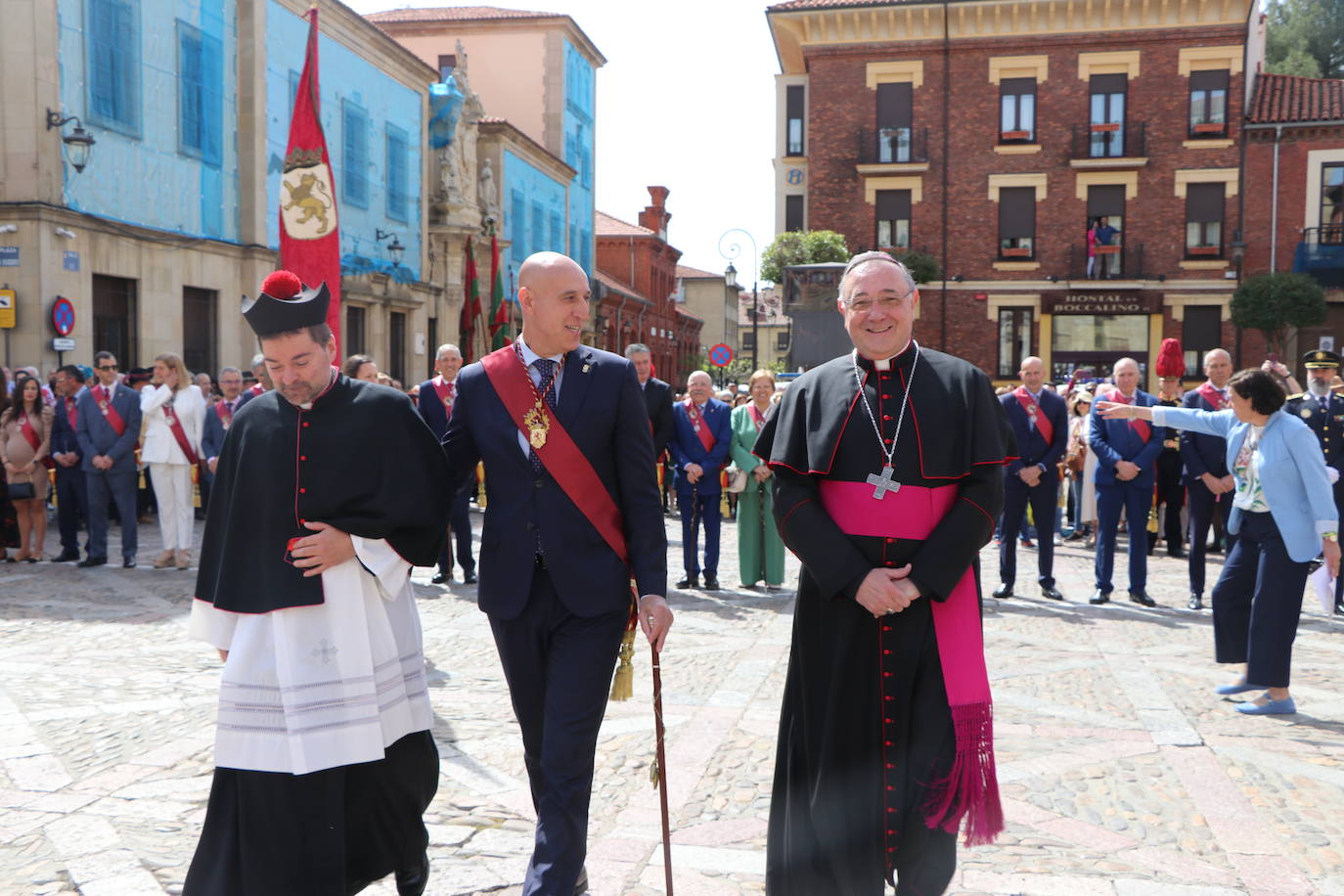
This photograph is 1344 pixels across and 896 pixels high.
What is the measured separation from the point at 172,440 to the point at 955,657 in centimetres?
984

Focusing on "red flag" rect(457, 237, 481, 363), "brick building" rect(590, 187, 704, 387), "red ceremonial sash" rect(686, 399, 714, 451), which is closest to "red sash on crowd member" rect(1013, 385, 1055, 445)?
"red ceremonial sash" rect(686, 399, 714, 451)

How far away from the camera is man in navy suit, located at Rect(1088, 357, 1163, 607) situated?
10289 millimetres

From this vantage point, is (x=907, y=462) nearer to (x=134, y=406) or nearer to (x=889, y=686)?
(x=889, y=686)

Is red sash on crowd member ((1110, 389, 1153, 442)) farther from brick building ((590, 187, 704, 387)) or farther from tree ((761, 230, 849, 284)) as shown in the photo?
brick building ((590, 187, 704, 387))

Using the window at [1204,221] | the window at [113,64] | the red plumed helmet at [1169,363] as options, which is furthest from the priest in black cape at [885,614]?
the window at [1204,221]

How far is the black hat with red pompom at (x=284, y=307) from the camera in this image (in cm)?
352

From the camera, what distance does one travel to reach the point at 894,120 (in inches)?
1465

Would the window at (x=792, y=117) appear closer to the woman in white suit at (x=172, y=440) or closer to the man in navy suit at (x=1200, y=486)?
the man in navy suit at (x=1200, y=486)

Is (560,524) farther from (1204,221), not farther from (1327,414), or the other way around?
(1204,221)

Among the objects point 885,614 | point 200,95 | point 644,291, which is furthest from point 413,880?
point 644,291

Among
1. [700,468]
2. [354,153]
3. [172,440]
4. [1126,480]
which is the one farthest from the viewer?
[354,153]

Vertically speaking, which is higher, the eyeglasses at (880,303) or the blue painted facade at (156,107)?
the blue painted facade at (156,107)

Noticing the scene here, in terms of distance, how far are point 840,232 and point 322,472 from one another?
35.1 m

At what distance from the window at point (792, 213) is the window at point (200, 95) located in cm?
2345
